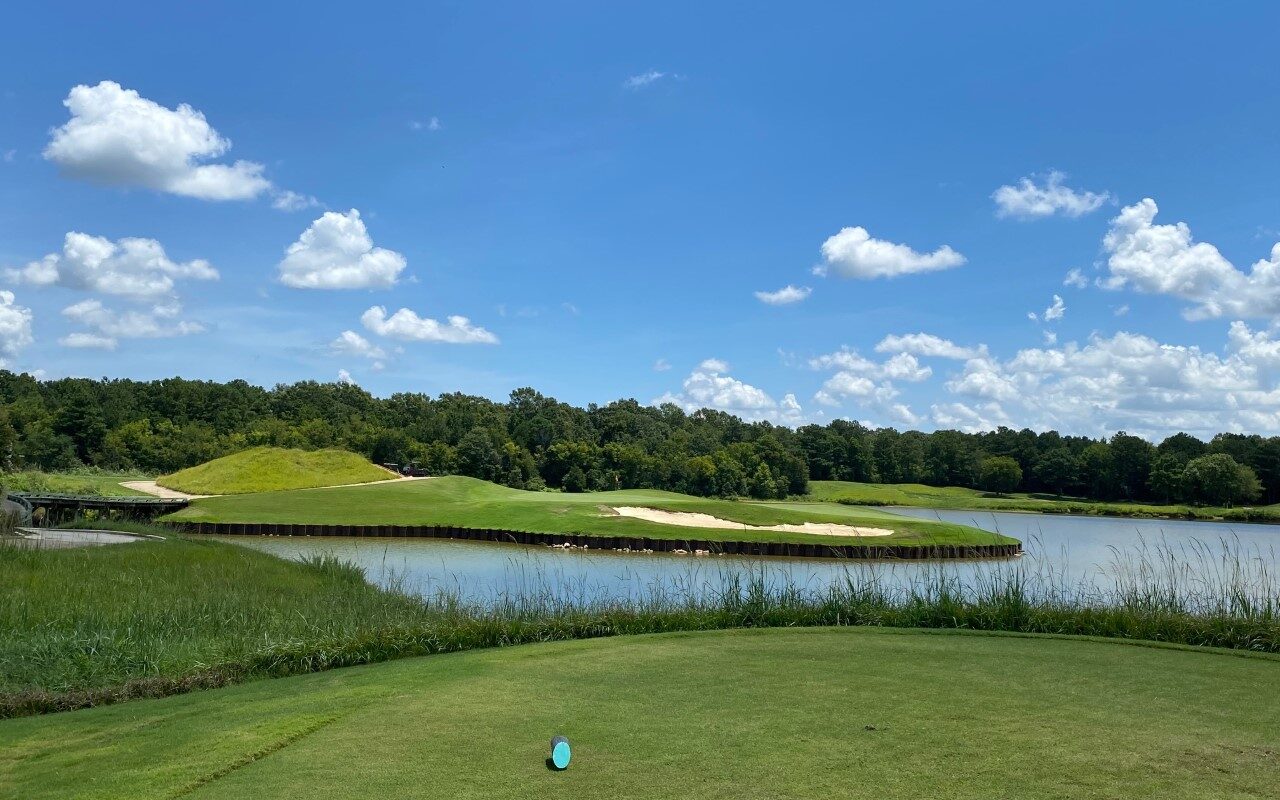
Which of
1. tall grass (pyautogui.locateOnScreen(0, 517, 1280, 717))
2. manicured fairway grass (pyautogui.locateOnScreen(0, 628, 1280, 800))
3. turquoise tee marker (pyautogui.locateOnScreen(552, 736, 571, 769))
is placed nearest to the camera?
manicured fairway grass (pyautogui.locateOnScreen(0, 628, 1280, 800))

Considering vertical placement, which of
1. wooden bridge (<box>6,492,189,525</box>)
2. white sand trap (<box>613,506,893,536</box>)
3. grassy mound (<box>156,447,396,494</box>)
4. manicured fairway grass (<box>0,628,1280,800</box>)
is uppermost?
grassy mound (<box>156,447,396,494</box>)

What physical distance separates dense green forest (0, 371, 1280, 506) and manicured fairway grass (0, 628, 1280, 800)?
66.8 metres

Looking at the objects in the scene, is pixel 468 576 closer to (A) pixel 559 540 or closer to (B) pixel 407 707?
(A) pixel 559 540

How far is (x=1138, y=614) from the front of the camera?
10.0 metres

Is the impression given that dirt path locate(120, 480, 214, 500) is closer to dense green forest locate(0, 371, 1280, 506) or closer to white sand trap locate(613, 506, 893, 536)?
dense green forest locate(0, 371, 1280, 506)

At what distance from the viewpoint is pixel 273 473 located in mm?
55875

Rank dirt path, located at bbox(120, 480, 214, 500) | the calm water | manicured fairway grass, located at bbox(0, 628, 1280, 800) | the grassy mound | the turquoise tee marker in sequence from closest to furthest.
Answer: manicured fairway grass, located at bbox(0, 628, 1280, 800)
the turquoise tee marker
the calm water
dirt path, located at bbox(120, 480, 214, 500)
the grassy mound

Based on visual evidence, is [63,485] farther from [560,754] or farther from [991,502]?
[991,502]

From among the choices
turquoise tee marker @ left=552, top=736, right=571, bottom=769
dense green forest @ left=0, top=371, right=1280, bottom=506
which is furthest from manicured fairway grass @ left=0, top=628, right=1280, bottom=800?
dense green forest @ left=0, top=371, right=1280, bottom=506

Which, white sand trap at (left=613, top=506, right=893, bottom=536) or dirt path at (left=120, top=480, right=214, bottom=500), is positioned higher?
dirt path at (left=120, top=480, right=214, bottom=500)

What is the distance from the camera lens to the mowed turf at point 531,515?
36094 mm

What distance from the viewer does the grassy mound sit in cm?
5381

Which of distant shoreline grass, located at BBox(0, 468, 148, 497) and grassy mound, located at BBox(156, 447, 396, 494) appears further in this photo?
grassy mound, located at BBox(156, 447, 396, 494)

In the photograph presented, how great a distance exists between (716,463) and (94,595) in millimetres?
74837
